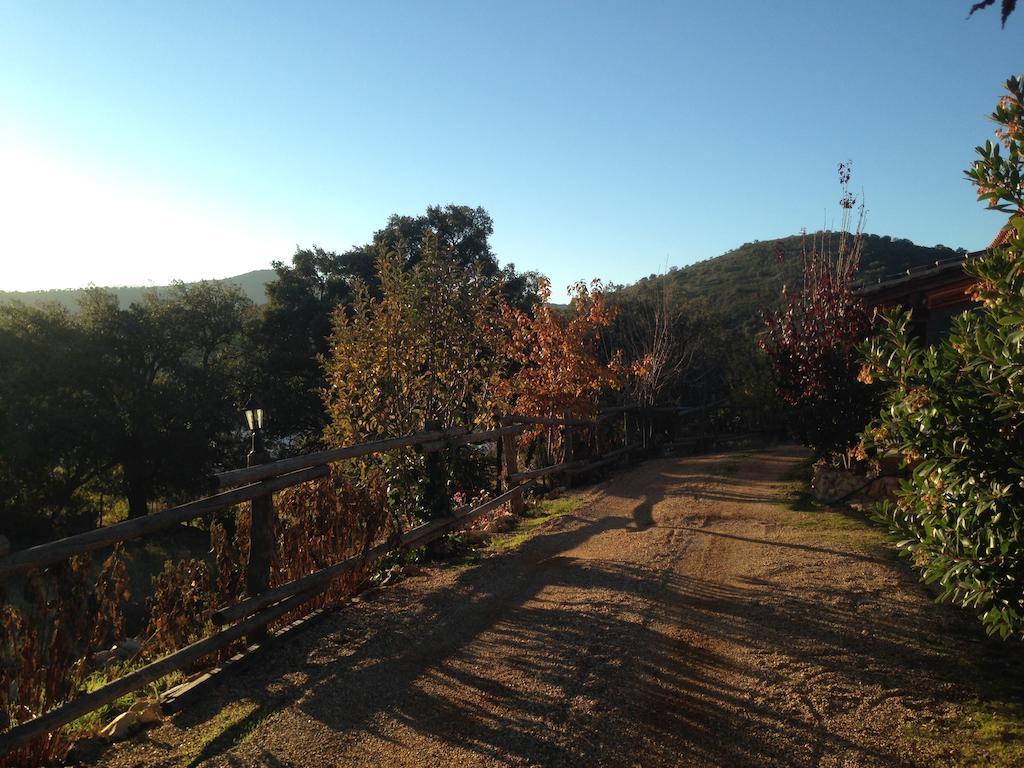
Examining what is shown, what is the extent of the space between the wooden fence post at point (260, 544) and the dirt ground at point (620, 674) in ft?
1.64

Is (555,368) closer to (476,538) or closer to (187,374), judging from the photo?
(476,538)

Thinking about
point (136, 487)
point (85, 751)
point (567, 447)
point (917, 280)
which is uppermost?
point (917, 280)

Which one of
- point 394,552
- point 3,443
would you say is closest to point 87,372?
point 3,443

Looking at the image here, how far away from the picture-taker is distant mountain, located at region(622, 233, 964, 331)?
3791cm

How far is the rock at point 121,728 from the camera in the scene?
4.04 m

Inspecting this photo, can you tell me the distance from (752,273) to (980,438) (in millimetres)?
50025

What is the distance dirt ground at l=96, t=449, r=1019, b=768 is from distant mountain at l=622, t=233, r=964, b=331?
26.7 m

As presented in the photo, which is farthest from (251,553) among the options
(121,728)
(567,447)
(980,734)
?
(567,447)

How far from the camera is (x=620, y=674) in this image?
4.46 m

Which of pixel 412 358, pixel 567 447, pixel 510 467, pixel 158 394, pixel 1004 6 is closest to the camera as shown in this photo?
pixel 1004 6

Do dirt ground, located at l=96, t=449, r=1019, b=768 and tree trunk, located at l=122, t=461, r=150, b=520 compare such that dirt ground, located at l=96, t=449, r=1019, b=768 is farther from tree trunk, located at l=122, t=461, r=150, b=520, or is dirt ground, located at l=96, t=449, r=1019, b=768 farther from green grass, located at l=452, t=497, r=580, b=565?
tree trunk, located at l=122, t=461, r=150, b=520

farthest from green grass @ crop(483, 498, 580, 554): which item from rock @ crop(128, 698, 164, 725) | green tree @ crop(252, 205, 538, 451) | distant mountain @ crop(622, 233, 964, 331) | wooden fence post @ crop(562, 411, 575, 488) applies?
distant mountain @ crop(622, 233, 964, 331)

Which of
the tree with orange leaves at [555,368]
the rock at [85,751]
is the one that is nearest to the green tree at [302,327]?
the tree with orange leaves at [555,368]

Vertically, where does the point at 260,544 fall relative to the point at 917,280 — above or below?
below
